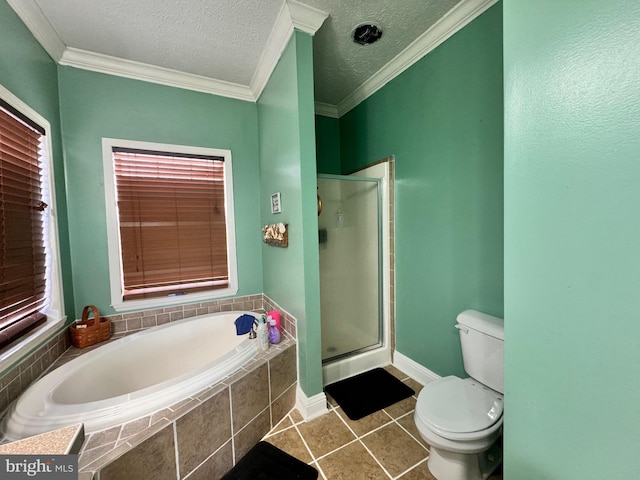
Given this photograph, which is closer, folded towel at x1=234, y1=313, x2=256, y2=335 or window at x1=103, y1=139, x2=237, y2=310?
folded towel at x1=234, y1=313, x2=256, y2=335

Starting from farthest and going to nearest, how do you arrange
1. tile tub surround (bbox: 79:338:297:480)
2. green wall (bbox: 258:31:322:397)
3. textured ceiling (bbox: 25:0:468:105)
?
1. green wall (bbox: 258:31:322:397)
2. textured ceiling (bbox: 25:0:468:105)
3. tile tub surround (bbox: 79:338:297:480)

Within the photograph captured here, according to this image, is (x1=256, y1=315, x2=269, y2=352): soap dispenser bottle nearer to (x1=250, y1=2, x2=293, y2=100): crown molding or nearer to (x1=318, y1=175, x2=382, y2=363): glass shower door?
(x1=318, y1=175, x2=382, y2=363): glass shower door

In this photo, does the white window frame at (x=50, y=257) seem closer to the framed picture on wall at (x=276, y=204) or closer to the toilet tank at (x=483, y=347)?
the framed picture on wall at (x=276, y=204)

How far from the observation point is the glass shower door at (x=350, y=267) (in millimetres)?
2107

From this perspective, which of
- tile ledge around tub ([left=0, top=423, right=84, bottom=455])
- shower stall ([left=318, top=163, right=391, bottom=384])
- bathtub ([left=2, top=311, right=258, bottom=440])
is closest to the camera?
tile ledge around tub ([left=0, top=423, right=84, bottom=455])

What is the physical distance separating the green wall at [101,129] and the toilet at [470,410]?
7.31ft

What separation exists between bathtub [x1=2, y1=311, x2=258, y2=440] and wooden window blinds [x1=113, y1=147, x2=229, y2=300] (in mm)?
384

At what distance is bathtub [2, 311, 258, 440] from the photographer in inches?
40.5

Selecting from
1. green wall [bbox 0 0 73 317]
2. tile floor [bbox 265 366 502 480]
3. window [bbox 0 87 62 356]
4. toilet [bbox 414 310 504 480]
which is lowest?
tile floor [bbox 265 366 502 480]

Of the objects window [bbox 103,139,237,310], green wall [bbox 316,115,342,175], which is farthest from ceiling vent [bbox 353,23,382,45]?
window [bbox 103,139,237,310]

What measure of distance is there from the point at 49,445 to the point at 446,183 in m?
1.98

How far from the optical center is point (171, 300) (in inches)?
80.7

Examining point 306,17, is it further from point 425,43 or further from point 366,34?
point 425,43

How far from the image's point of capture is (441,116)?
164cm
